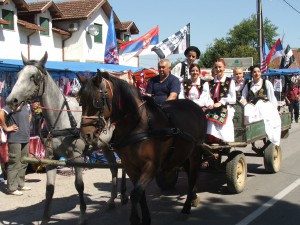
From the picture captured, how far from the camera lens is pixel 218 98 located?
23.2 ft

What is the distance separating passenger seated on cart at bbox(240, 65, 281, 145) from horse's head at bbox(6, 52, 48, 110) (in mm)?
3951

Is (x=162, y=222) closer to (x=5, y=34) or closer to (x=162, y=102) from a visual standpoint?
(x=162, y=102)

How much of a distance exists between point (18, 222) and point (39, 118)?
157 centimetres

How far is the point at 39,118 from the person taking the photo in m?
6.18

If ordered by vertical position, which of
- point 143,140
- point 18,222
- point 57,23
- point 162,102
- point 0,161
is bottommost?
point 18,222

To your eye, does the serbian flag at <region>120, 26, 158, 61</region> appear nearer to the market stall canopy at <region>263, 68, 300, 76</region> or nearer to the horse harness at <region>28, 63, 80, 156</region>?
the horse harness at <region>28, 63, 80, 156</region>

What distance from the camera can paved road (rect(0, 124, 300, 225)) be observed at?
5.95m

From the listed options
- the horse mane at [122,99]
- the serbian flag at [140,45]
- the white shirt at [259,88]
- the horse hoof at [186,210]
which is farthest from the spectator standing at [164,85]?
the serbian flag at [140,45]

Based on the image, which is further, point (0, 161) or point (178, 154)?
point (0, 161)

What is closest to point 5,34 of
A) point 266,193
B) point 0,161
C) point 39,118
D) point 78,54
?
point 78,54

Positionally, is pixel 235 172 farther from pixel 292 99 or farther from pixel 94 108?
pixel 292 99

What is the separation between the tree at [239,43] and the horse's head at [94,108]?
188 feet

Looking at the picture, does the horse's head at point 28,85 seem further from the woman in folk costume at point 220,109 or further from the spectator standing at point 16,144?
the woman in folk costume at point 220,109

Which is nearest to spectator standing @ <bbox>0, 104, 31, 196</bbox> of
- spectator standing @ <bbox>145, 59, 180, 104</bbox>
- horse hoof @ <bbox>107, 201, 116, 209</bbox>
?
horse hoof @ <bbox>107, 201, 116, 209</bbox>
